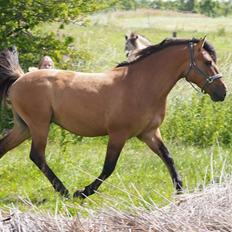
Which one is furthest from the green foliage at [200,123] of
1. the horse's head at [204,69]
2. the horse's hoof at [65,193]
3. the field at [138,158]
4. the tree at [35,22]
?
the horse's hoof at [65,193]

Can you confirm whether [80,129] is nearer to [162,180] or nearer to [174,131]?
[162,180]

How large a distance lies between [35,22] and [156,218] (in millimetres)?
9662

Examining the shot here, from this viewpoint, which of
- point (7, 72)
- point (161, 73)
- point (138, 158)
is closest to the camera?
point (161, 73)

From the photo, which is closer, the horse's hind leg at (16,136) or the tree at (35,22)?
the horse's hind leg at (16,136)

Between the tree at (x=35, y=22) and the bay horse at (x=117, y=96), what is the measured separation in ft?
13.9

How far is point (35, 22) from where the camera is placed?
44.8 ft

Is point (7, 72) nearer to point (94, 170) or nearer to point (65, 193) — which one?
point (94, 170)

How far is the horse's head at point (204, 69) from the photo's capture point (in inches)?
356

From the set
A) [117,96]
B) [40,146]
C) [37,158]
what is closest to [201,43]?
[117,96]

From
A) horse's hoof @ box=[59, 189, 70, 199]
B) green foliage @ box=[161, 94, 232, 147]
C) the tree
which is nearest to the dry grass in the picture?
horse's hoof @ box=[59, 189, 70, 199]

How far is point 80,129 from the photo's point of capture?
30.8 feet

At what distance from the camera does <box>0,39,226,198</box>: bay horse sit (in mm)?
9023

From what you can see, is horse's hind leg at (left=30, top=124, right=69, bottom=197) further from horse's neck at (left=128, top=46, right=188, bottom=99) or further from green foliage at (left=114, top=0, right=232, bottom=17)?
green foliage at (left=114, top=0, right=232, bottom=17)

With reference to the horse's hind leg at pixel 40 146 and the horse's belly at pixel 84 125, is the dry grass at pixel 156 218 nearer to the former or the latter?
the horse's belly at pixel 84 125
